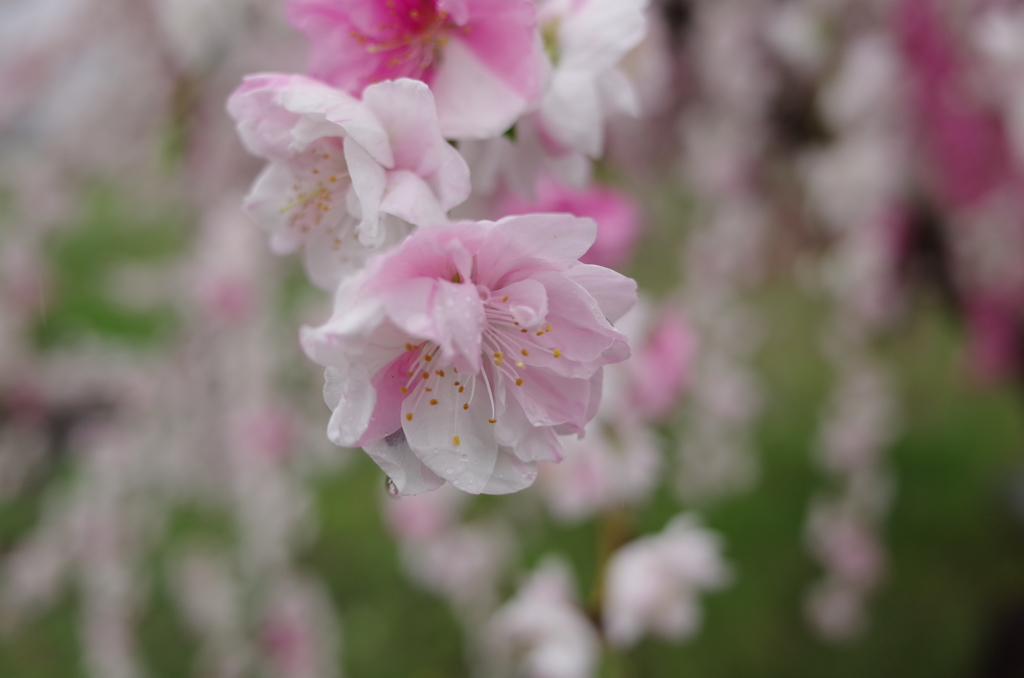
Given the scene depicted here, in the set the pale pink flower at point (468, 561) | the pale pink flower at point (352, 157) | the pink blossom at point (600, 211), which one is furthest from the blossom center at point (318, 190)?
the pale pink flower at point (468, 561)

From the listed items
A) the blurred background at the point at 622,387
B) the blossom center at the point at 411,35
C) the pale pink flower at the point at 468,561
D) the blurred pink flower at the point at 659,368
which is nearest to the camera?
the blossom center at the point at 411,35

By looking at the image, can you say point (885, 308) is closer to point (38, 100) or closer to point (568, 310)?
point (568, 310)

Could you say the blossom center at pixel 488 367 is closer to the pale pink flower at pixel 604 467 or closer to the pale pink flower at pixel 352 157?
the pale pink flower at pixel 352 157

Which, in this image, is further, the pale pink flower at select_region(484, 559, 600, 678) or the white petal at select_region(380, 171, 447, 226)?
the pale pink flower at select_region(484, 559, 600, 678)

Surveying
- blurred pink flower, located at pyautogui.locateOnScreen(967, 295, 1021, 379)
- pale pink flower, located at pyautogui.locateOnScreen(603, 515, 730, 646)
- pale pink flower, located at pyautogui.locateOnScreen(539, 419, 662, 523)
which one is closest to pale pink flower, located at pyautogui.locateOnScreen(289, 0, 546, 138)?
pale pink flower, located at pyautogui.locateOnScreen(539, 419, 662, 523)

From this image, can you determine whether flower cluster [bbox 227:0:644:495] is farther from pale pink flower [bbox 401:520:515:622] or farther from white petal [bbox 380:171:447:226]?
pale pink flower [bbox 401:520:515:622]

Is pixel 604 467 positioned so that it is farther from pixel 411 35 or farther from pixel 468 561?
pixel 468 561
